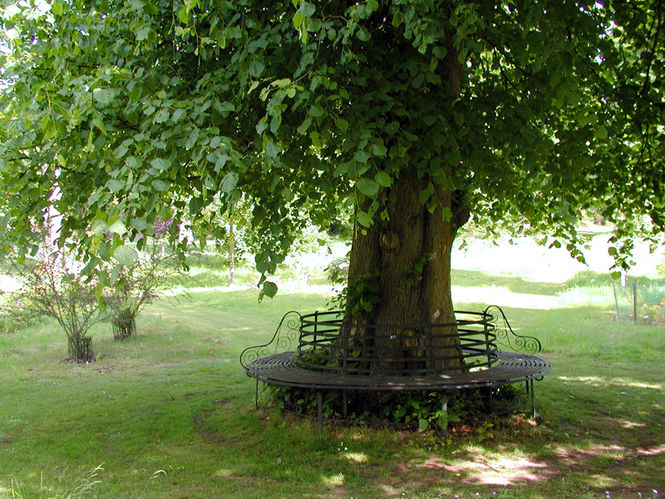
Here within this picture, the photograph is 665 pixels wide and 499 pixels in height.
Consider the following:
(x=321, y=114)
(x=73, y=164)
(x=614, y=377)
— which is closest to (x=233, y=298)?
(x=614, y=377)

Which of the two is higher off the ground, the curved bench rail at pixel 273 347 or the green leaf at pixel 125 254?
the green leaf at pixel 125 254

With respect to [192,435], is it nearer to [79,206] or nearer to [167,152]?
[79,206]

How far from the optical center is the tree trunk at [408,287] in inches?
243

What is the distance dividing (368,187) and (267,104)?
1.48 meters

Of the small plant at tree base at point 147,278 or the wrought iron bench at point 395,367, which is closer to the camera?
the wrought iron bench at point 395,367

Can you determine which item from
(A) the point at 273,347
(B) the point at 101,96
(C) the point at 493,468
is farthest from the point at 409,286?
(A) the point at 273,347

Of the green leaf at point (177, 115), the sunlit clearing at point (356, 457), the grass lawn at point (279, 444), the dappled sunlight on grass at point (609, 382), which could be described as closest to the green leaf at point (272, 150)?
the green leaf at point (177, 115)

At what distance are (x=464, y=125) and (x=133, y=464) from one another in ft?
15.1

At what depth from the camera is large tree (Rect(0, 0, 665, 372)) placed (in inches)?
146

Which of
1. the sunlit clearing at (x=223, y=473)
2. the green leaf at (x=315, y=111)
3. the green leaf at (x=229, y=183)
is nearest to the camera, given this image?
the green leaf at (x=229, y=183)

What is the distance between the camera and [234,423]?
6.36 meters

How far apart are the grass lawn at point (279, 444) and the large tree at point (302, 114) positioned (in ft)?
5.32

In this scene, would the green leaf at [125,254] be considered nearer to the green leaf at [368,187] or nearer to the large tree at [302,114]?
the large tree at [302,114]

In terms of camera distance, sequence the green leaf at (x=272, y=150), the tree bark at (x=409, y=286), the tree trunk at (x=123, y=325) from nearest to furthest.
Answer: the green leaf at (x=272, y=150)
the tree bark at (x=409, y=286)
the tree trunk at (x=123, y=325)
